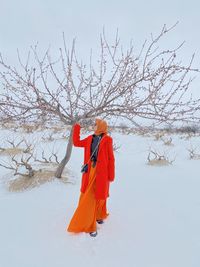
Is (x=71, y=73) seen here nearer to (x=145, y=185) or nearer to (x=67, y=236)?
(x=67, y=236)

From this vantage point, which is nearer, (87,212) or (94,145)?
(87,212)

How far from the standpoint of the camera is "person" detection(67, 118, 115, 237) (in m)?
3.96

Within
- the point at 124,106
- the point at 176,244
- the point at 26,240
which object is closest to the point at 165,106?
the point at 124,106

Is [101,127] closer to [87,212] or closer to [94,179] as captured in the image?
[94,179]

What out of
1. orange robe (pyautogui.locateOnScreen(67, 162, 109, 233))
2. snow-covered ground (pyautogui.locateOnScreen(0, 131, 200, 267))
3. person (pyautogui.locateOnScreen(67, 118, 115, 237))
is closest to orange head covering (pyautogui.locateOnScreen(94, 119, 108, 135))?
person (pyautogui.locateOnScreen(67, 118, 115, 237))

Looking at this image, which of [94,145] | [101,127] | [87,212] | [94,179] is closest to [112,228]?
[87,212]

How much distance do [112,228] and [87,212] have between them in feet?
1.54

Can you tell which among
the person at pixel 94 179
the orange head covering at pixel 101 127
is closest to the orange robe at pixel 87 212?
the person at pixel 94 179

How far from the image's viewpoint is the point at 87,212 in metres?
4.02

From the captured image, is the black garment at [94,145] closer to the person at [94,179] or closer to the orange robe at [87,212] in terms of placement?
the person at [94,179]

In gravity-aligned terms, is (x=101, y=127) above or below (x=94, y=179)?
above

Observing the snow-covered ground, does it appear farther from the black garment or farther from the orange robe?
the black garment

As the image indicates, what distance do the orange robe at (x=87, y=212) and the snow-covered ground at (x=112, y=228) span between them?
0.10 metres

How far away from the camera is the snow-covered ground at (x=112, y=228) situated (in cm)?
330
